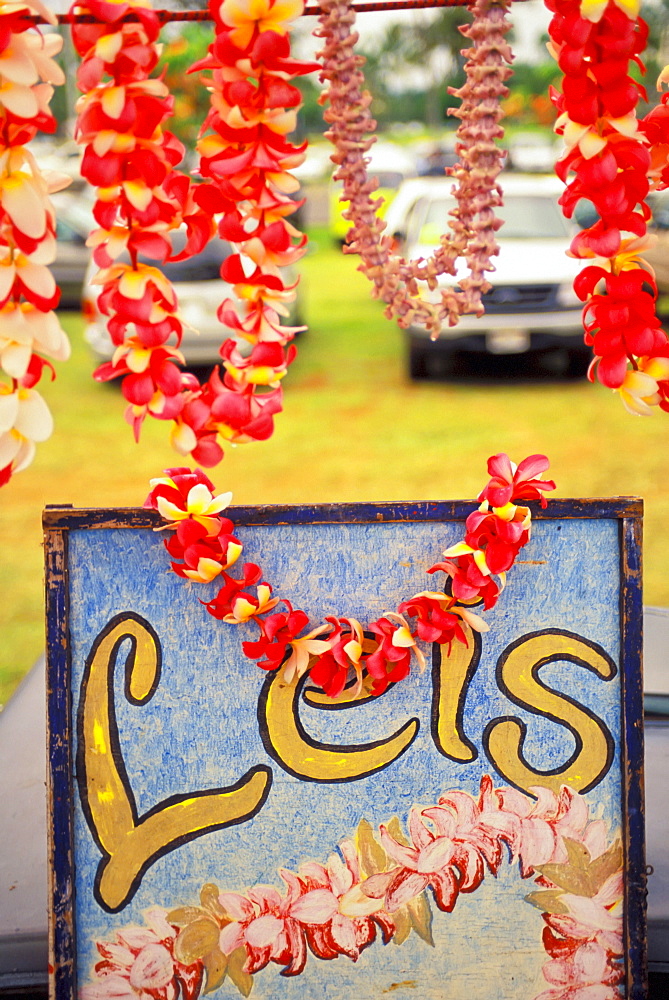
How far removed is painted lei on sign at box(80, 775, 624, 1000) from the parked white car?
7115 millimetres

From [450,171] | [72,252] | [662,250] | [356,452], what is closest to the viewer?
[450,171]

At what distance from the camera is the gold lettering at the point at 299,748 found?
138 centimetres

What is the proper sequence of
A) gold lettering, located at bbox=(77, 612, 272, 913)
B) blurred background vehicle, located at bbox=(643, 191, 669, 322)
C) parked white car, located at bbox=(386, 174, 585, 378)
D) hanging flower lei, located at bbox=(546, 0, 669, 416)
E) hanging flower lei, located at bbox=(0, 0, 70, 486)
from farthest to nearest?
blurred background vehicle, located at bbox=(643, 191, 669, 322) < parked white car, located at bbox=(386, 174, 585, 378) < gold lettering, located at bbox=(77, 612, 272, 913) < hanging flower lei, located at bbox=(546, 0, 669, 416) < hanging flower lei, located at bbox=(0, 0, 70, 486)

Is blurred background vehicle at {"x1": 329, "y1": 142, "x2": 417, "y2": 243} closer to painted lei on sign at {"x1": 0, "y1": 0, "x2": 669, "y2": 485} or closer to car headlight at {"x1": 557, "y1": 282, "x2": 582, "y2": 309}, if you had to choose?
car headlight at {"x1": 557, "y1": 282, "x2": 582, "y2": 309}

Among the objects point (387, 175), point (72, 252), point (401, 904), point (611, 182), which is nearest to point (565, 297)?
point (72, 252)

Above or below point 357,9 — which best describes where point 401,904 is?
below

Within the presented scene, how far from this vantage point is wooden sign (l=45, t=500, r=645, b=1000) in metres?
1.37

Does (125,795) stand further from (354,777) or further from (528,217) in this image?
(528,217)

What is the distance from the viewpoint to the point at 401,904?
1.38m

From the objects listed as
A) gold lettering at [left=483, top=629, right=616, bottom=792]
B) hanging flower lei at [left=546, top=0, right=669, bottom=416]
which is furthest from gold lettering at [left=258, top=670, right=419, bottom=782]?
hanging flower lei at [left=546, top=0, right=669, bottom=416]

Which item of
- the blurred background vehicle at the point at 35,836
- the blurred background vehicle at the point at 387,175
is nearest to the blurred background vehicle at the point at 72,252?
the blurred background vehicle at the point at 387,175

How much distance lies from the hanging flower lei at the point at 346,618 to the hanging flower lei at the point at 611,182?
0.66ft

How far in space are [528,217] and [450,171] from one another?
25.1 feet

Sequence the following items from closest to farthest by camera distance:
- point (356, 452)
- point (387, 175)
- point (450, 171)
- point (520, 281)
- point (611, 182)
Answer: point (611, 182) → point (450, 171) → point (356, 452) → point (520, 281) → point (387, 175)
